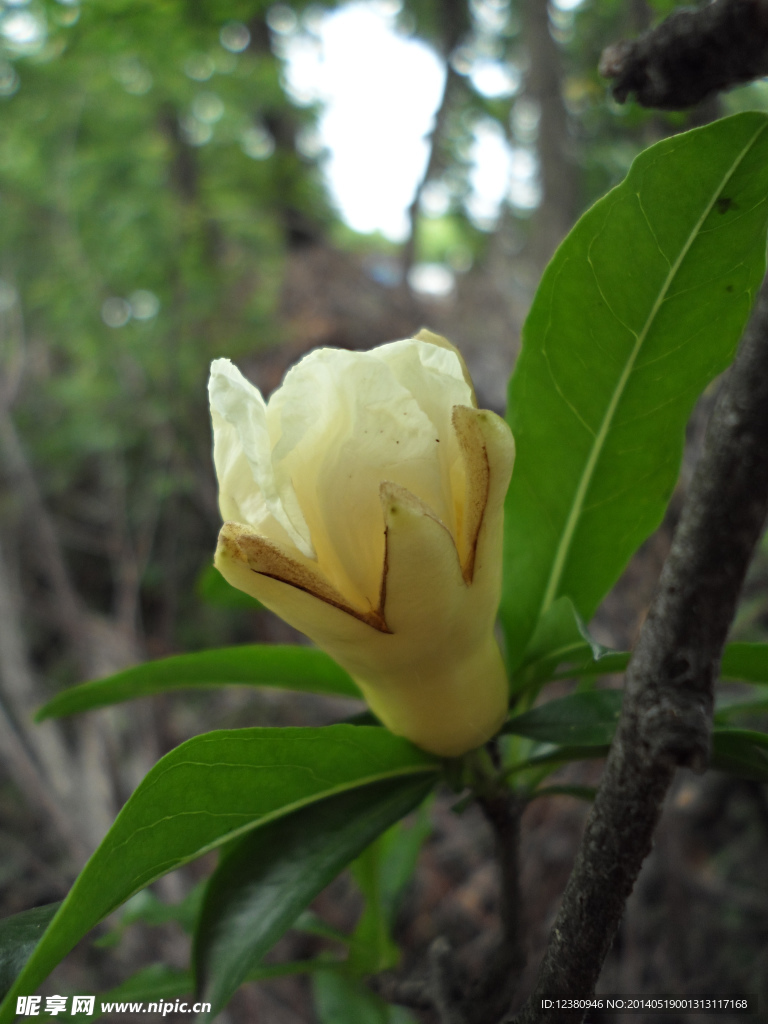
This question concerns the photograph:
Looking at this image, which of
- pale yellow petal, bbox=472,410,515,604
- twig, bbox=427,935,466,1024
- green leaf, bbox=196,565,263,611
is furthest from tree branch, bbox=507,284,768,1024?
green leaf, bbox=196,565,263,611

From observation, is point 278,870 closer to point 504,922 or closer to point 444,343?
point 504,922

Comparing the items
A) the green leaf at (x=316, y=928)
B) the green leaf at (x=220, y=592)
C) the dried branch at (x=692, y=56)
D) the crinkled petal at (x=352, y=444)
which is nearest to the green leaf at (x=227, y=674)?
the green leaf at (x=220, y=592)

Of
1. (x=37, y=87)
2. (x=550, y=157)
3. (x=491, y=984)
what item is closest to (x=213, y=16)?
(x=37, y=87)

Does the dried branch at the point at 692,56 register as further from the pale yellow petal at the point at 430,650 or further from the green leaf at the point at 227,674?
the green leaf at the point at 227,674

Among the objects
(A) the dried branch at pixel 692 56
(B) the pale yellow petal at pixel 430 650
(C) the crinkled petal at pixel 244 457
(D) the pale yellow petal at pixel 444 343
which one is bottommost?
(B) the pale yellow petal at pixel 430 650

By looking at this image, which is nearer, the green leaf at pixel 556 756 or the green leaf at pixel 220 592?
the green leaf at pixel 556 756

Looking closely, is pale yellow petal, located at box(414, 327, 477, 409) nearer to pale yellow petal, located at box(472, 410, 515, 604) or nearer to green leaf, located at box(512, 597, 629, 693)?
pale yellow petal, located at box(472, 410, 515, 604)
